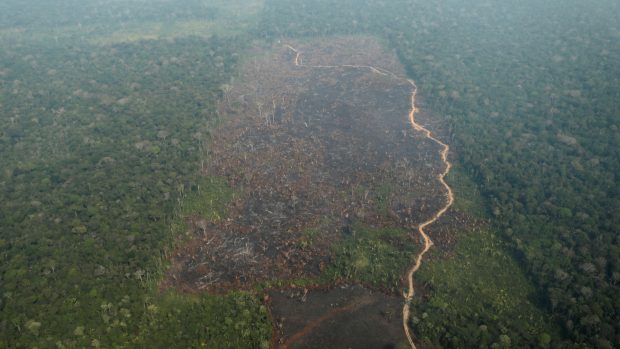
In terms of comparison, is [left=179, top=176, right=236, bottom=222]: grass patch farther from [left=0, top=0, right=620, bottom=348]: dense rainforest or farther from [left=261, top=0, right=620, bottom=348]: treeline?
[left=261, top=0, right=620, bottom=348]: treeline

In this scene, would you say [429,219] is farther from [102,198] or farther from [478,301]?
[102,198]

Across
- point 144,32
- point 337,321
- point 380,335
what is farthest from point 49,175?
point 144,32

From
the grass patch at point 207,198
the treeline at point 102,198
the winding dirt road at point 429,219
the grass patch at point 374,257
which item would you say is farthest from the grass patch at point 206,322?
the grass patch at point 207,198

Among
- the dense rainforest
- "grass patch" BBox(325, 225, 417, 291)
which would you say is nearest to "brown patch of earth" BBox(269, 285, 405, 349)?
"grass patch" BBox(325, 225, 417, 291)

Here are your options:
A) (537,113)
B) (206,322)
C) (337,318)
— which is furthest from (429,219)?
(537,113)

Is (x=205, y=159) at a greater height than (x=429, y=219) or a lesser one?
greater

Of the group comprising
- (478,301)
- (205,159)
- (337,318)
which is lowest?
(337,318)
